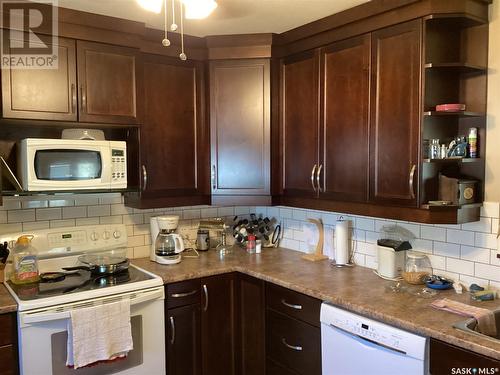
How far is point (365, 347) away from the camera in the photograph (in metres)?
1.93

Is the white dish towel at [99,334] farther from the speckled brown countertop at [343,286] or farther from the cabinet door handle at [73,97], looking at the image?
the cabinet door handle at [73,97]

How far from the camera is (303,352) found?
2.31 metres

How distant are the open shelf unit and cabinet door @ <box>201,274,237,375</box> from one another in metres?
1.26

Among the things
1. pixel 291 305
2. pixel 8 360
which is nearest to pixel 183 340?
pixel 291 305

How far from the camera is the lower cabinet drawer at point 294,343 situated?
224 centimetres

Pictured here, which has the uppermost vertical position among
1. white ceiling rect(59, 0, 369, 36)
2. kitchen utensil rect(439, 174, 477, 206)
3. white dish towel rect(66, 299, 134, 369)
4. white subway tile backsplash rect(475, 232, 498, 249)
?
white ceiling rect(59, 0, 369, 36)

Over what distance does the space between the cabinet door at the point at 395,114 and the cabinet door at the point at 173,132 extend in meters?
1.14

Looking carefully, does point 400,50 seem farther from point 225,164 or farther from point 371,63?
point 225,164

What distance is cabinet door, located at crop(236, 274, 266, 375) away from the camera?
2580 mm

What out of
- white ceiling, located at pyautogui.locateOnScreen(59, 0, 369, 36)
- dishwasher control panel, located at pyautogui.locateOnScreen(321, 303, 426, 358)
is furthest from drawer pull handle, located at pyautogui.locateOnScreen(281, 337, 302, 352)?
white ceiling, located at pyautogui.locateOnScreen(59, 0, 369, 36)

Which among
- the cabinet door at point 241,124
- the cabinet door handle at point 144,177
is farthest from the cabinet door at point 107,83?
the cabinet door at point 241,124

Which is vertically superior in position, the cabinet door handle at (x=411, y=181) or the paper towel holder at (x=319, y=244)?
the cabinet door handle at (x=411, y=181)

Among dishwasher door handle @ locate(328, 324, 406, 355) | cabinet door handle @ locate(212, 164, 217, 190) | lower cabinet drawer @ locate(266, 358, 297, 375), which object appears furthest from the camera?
cabinet door handle @ locate(212, 164, 217, 190)

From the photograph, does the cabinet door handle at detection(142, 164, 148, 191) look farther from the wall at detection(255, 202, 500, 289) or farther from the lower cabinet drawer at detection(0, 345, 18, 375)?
the wall at detection(255, 202, 500, 289)
